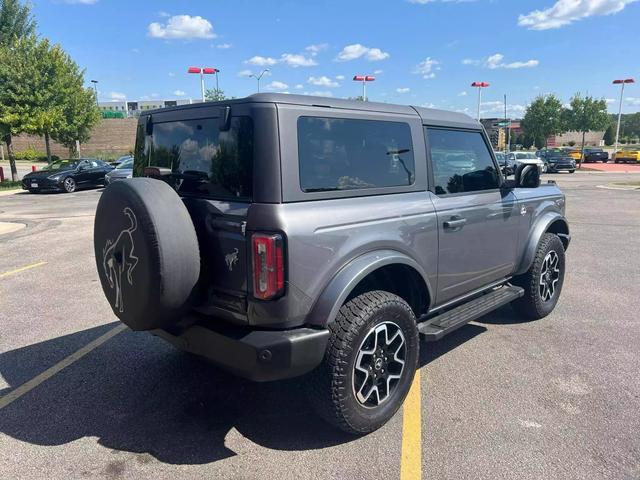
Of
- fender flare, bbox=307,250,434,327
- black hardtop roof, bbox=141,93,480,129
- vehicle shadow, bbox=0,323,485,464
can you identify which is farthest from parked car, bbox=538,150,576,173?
fender flare, bbox=307,250,434,327

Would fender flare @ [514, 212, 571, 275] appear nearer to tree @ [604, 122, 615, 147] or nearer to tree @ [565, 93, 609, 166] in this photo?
tree @ [565, 93, 609, 166]

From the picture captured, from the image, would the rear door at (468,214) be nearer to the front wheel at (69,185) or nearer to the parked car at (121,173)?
the parked car at (121,173)

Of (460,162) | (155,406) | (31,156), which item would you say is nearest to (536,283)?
(460,162)

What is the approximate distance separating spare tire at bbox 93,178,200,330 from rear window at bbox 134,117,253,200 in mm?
287

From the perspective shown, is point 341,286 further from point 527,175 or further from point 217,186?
point 527,175

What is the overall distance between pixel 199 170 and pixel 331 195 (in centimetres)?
86

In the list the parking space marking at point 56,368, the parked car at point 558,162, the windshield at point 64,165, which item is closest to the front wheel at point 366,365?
the parking space marking at point 56,368

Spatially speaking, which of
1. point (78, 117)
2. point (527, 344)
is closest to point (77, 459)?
point (527, 344)

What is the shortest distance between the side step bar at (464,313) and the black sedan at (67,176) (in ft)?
64.2

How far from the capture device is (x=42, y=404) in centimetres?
338

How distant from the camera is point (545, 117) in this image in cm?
4694

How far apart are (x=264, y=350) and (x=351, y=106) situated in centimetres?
161

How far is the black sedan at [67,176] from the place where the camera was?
19266 millimetres

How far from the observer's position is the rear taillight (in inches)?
99.0
